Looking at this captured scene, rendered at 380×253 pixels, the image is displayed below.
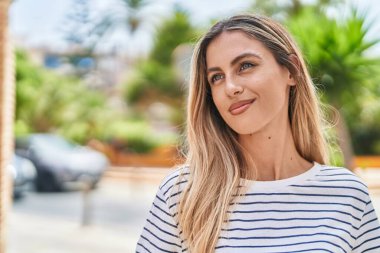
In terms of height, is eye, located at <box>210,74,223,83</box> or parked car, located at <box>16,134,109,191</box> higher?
parked car, located at <box>16,134,109,191</box>

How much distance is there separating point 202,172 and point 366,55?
11.2 ft

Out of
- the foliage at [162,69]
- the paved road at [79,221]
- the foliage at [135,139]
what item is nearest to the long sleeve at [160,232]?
the paved road at [79,221]

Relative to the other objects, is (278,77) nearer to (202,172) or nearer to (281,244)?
(202,172)

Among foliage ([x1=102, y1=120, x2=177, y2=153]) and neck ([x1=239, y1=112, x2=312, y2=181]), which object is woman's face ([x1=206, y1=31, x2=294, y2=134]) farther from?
foliage ([x1=102, y1=120, x2=177, y2=153])

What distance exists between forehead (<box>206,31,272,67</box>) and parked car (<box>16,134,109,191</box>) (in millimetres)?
13401

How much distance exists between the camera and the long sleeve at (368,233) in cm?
160

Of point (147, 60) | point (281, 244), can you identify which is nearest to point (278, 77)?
point (281, 244)

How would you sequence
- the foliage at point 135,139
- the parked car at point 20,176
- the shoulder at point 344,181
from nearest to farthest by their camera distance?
the shoulder at point 344,181
the parked car at point 20,176
the foliage at point 135,139

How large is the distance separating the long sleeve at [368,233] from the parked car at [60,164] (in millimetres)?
13410

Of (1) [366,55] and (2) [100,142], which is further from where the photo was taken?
(2) [100,142]

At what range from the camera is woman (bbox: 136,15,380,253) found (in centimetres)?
152

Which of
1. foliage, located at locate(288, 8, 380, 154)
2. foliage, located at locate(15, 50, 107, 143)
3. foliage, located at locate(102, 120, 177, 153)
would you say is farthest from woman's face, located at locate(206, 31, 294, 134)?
foliage, located at locate(15, 50, 107, 143)

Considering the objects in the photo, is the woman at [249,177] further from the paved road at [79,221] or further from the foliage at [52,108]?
the foliage at [52,108]

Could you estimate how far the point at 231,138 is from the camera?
171 cm
